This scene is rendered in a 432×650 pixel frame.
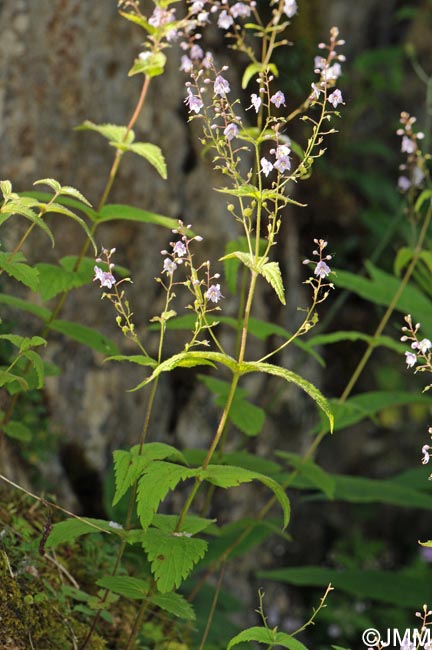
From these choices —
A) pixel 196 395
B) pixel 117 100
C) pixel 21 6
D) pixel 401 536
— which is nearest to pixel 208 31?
pixel 117 100

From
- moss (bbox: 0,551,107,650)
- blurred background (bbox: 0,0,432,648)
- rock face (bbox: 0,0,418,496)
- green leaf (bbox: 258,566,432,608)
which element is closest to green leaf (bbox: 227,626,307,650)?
moss (bbox: 0,551,107,650)

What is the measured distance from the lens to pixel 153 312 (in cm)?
368

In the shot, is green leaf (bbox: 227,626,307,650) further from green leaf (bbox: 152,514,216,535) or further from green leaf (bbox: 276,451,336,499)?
green leaf (bbox: 276,451,336,499)

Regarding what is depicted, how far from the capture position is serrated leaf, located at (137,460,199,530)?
5.30 feet

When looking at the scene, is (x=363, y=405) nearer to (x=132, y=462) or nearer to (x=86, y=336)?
(x=86, y=336)

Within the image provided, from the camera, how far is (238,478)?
1673 millimetres

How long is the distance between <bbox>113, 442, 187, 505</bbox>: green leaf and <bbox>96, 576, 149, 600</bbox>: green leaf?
0.56 ft

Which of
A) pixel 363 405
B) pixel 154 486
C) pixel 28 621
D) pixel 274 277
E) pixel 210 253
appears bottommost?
pixel 28 621

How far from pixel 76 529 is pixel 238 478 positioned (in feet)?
1.19

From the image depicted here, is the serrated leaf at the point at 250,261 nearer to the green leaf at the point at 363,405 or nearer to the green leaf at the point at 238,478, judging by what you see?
the green leaf at the point at 238,478

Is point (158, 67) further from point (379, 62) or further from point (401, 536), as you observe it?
point (401, 536)

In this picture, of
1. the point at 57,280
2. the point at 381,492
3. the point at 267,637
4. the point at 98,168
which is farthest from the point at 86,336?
the point at 98,168

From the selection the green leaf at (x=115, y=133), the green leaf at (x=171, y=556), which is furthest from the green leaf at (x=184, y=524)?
the green leaf at (x=115, y=133)

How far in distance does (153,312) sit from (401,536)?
2.99 meters
